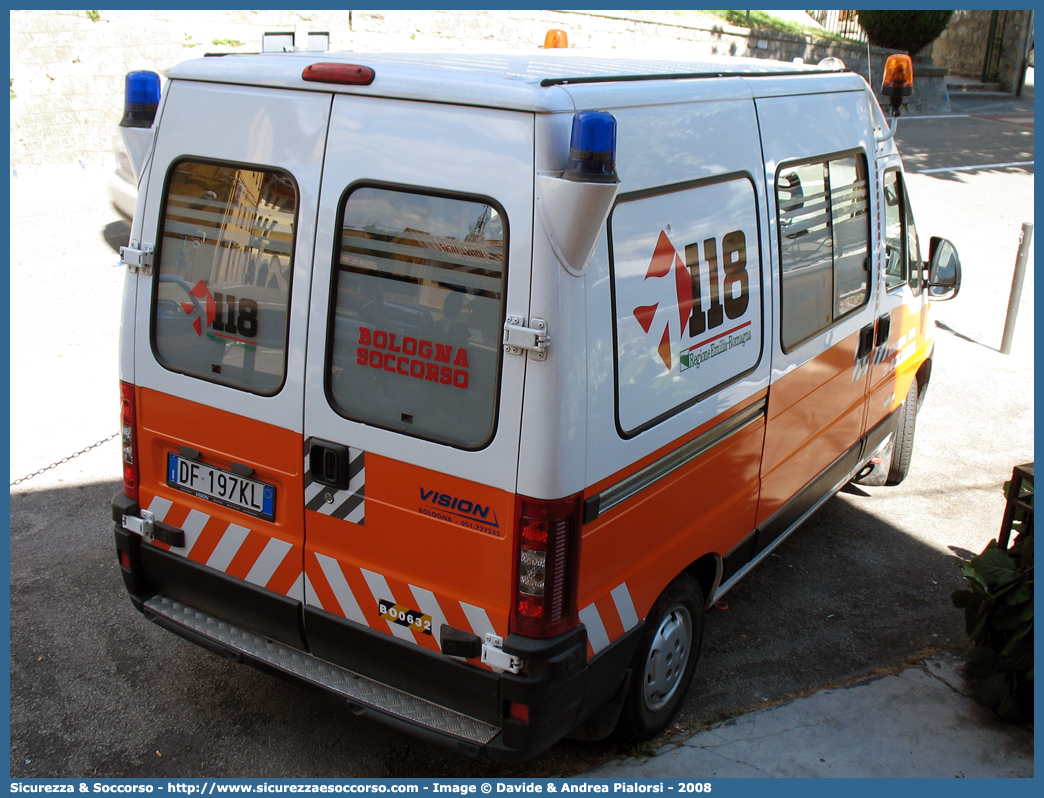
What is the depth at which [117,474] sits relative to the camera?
559cm

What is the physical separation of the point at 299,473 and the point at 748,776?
2.02 m

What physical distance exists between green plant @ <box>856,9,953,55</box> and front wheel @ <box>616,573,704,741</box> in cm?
2191

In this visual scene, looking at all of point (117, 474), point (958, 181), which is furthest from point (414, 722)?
point (958, 181)

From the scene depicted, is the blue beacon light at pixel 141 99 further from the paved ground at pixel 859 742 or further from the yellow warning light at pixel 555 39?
the paved ground at pixel 859 742

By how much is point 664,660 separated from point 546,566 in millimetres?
1051

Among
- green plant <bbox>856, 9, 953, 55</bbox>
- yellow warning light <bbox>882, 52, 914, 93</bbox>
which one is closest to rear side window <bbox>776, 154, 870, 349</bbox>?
yellow warning light <bbox>882, 52, 914, 93</bbox>

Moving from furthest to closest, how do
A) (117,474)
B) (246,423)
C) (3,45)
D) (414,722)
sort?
(3,45)
(117,474)
(246,423)
(414,722)

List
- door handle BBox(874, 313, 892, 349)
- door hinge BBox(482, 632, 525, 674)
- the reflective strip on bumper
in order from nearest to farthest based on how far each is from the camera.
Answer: door hinge BBox(482, 632, 525, 674)
the reflective strip on bumper
door handle BBox(874, 313, 892, 349)

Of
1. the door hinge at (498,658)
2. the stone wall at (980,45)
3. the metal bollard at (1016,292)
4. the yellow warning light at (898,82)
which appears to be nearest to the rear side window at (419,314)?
the door hinge at (498,658)

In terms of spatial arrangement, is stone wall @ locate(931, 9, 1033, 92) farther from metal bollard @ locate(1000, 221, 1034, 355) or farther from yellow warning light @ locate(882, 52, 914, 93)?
yellow warning light @ locate(882, 52, 914, 93)

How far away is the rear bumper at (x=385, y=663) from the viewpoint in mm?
2859

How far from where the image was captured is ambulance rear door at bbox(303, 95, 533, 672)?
105 inches

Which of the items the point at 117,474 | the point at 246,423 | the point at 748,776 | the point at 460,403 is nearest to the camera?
the point at 460,403

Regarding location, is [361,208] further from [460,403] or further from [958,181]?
[958,181]
